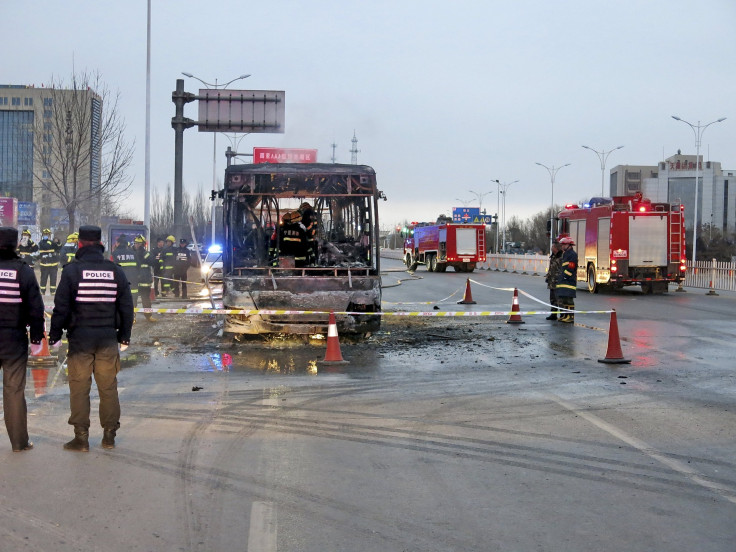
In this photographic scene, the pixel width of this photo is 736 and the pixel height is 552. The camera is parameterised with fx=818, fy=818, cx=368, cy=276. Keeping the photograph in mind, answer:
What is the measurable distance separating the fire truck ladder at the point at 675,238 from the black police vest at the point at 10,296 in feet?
79.7

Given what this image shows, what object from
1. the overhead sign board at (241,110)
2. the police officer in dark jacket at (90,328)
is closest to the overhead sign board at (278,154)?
the overhead sign board at (241,110)

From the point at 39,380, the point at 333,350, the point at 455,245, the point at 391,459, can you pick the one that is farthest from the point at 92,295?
the point at 455,245

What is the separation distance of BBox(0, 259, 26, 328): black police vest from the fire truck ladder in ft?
79.7

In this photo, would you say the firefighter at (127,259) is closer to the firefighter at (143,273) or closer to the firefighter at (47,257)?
the firefighter at (143,273)

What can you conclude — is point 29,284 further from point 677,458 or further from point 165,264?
point 165,264

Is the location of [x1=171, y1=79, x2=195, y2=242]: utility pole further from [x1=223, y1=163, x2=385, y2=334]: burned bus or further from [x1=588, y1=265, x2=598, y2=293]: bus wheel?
[x1=588, y1=265, x2=598, y2=293]: bus wheel

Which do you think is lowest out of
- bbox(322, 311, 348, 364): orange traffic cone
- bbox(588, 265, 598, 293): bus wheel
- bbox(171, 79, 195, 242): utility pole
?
bbox(322, 311, 348, 364): orange traffic cone

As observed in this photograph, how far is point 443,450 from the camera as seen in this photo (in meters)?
6.64

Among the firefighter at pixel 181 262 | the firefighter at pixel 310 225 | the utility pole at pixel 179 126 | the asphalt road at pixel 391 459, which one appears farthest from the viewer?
the firefighter at pixel 181 262

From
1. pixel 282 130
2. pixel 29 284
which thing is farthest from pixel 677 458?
pixel 282 130

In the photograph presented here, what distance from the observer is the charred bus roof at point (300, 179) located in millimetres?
14383

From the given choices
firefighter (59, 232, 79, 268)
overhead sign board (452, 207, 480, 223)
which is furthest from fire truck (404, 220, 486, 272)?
overhead sign board (452, 207, 480, 223)

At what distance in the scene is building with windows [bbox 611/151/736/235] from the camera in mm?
163625

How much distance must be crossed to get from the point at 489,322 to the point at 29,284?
1225 cm
